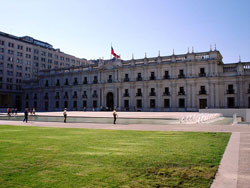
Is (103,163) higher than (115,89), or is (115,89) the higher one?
(115,89)

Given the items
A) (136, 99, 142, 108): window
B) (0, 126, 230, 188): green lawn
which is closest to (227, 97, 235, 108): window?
(136, 99, 142, 108): window

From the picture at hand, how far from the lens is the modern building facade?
6556 cm

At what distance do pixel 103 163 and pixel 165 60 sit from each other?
47.3 metres

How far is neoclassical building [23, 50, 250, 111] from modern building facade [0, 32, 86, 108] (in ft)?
16.3

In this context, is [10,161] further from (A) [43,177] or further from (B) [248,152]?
(B) [248,152]

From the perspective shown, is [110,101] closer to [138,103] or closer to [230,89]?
[138,103]

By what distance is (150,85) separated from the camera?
51.8 meters

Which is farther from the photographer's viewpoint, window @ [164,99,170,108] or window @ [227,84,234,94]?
window @ [164,99,170,108]

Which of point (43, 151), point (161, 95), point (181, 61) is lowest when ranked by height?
point (43, 151)

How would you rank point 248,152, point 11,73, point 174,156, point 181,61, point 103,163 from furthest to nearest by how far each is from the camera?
point 11,73, point 181,61, point 248,152, point 174,156, point 103,163

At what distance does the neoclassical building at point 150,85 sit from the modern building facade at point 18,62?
498 cm

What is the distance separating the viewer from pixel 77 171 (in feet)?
16.4

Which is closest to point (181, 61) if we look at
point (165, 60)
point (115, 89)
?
point (165, 60)

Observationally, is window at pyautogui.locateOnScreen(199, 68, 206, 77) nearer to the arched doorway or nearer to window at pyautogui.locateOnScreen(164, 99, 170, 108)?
window at pyautogui.locateOnScreen(164, 99, 170, 108)
